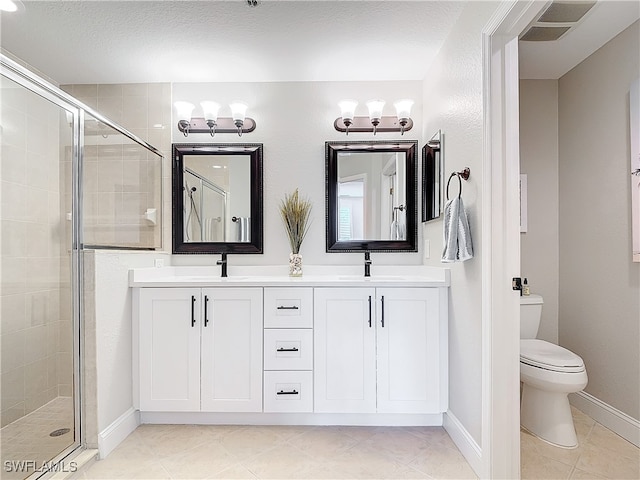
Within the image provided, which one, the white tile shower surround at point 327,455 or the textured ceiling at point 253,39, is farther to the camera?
the textured ceiling at point 253,39

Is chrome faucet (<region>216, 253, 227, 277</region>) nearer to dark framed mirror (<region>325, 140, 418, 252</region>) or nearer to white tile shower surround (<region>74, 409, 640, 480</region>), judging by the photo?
dark framed mirror (<region>325, 140, 418, 252</region>)

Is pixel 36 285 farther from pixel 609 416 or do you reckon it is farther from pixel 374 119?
pixel 609 416

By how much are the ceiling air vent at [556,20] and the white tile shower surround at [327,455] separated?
2.29 meters

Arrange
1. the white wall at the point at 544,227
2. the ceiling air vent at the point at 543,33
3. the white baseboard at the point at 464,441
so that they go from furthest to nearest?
the white wall at the point at 544,227
the ceiling air vent at the point at 543,33
the white baseboard at the point at 464,441

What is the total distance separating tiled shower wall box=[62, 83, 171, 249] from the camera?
7.00 ft

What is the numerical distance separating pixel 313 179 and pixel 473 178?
1.27 meters

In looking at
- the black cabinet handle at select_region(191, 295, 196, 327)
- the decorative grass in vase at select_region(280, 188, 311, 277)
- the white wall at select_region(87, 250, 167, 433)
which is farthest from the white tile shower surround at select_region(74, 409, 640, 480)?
the decorative grass in vase at select_region(280, 188, 311, 277)

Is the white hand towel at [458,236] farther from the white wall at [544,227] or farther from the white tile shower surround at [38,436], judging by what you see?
the white tile shower surround at [38,436]

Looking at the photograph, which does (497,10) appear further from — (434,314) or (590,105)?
(434,314)

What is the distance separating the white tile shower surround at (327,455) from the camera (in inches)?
72.0

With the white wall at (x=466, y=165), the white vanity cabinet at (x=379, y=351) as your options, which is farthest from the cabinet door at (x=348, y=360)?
the white wall at (x=466, y=165)

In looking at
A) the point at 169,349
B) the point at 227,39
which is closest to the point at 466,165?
the point at 227,39

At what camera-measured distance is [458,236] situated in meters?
1.90

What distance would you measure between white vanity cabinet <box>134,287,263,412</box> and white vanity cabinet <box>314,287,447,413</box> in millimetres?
407
